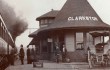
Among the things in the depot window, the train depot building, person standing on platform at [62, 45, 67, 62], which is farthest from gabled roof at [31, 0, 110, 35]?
person standing on platform at [62, 45, 67, 62]

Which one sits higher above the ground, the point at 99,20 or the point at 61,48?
the point at 99,20

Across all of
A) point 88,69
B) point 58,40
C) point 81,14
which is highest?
point 81,14

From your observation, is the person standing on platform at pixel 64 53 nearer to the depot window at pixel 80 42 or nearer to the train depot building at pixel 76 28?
the train depot building at pixel 76 28

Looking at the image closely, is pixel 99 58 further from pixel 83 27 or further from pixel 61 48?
pixel 61 48

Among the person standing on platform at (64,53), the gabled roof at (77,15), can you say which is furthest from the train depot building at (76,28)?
the person standing on platform at (64,53)

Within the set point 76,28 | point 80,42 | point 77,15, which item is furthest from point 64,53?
point 77,15

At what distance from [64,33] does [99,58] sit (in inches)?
427

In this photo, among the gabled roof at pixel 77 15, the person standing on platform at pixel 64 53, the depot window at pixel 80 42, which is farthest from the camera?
the depot window at pixel 80 42

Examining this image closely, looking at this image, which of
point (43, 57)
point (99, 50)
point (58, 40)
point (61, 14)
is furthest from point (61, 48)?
point (99, 50)

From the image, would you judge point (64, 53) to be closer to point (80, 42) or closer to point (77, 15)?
point (80, 42)

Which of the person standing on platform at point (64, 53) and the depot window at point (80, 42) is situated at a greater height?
the depot window at point (80, 42)

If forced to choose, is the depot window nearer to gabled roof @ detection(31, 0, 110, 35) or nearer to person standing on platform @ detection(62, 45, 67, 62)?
gabled roof @ detection(31, 0, 110, 35)

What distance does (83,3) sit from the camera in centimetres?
3519

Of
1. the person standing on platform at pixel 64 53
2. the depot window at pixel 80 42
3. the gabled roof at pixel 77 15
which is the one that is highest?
the gabled roof at pixel 77 15
